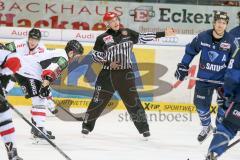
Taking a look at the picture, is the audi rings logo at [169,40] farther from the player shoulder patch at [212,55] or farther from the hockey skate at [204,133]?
the player shoulder patch at [212,55]

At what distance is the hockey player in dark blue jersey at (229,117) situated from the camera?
4816 mm

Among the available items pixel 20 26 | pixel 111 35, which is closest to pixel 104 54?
pixel 111 35

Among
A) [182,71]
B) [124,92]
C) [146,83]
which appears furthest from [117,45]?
[146,83]

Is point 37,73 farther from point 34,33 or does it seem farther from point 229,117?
point 229,117

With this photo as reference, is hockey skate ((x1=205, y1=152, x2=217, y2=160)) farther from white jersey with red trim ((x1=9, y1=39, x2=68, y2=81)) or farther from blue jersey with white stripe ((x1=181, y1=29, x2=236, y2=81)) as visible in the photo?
white jersey with red trim ((x1=9, y1=39, x2=68, y2=81))

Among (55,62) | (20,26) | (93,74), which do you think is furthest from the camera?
(20,26)

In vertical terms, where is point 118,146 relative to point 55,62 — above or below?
below

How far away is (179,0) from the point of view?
9984 millimetres

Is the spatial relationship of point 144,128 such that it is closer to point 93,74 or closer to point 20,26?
point 93,74

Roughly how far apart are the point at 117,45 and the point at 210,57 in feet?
3.70

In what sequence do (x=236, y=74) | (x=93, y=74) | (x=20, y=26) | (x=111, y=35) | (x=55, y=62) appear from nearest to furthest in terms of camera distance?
(x=236, y=74) < (x=55, y=62) < (x=111, y=35) < (x=93, y=74) < (x=20, y=26)

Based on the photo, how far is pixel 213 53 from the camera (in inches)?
247

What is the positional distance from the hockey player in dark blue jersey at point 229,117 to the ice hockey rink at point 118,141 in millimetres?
1080

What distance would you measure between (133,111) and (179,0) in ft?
11.3
